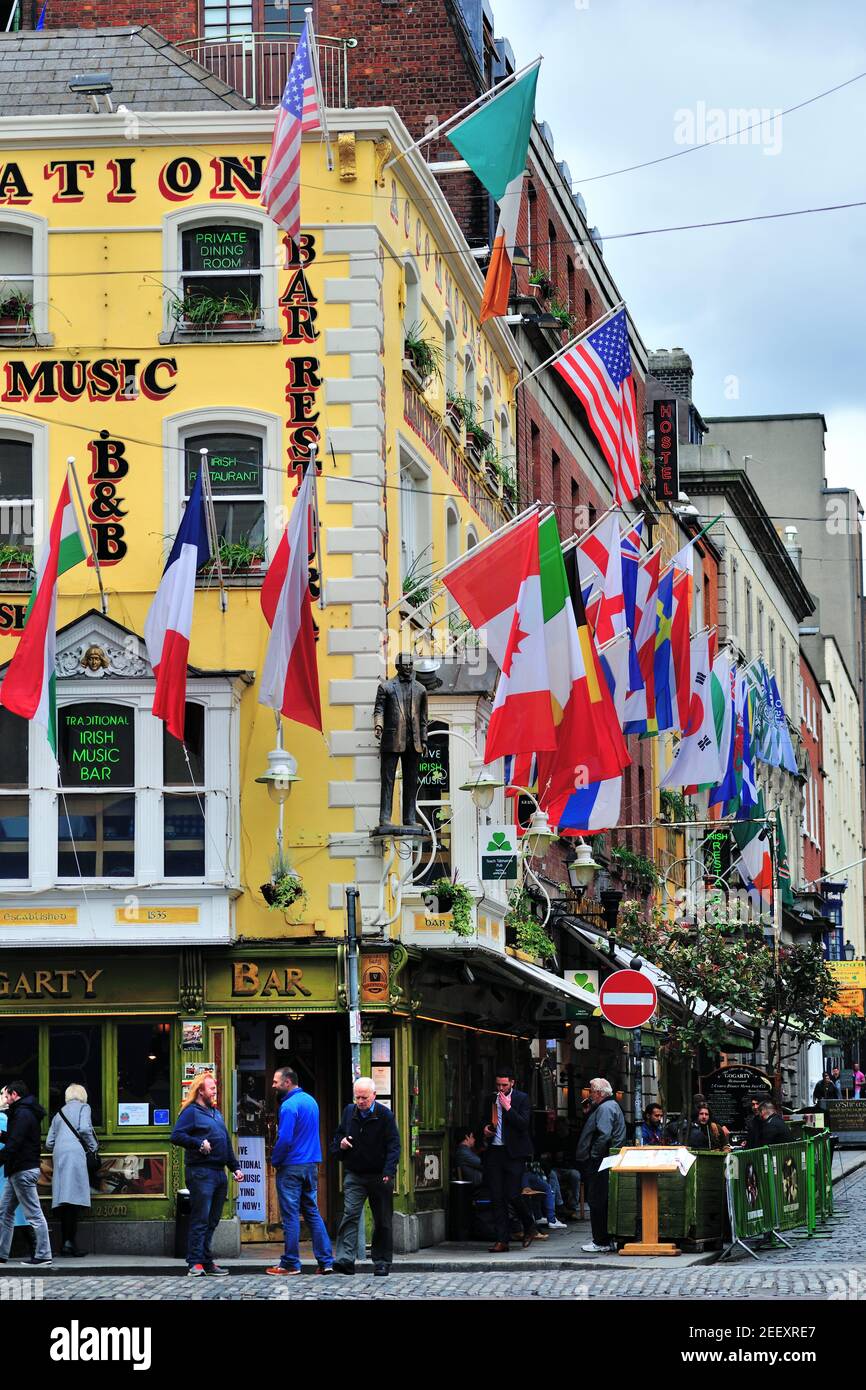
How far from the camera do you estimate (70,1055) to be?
83.3ft

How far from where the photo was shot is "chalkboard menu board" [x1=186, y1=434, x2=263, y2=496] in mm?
26250

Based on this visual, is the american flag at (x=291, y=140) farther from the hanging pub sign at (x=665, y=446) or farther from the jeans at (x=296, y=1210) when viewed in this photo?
the hanging pub sign at (x=665, y=446)

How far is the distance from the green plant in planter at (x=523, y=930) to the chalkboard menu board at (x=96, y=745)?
642cm

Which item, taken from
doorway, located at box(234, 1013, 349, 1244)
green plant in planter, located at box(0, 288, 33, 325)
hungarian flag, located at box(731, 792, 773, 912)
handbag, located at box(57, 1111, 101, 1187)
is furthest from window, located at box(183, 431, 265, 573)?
hungarian flag, located at box(731, 792, 773, 912)

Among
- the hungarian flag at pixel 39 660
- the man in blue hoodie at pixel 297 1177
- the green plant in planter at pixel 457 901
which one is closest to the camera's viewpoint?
the man in blue hoodie at pixel 297 1177

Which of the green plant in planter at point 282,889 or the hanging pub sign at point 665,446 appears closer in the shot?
the green plant in planter at point 282,889

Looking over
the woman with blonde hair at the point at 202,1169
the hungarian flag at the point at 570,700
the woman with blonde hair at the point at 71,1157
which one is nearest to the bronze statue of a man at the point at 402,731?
the hungarian flag at the point at 570,700

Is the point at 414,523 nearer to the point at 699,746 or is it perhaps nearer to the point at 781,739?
the point at 699,746

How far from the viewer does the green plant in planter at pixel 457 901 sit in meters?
→ 25.8

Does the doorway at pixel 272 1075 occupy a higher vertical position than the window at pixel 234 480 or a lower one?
lower

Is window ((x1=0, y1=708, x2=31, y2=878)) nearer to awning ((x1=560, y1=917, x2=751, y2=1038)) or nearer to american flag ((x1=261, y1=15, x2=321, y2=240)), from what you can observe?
american flag ((x1=261, y1=15, x2=321, y2=240))

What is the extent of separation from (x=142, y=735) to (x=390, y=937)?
3.54m

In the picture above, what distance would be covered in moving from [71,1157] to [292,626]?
6.03 meters

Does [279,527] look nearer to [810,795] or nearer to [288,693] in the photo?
[288,693]
